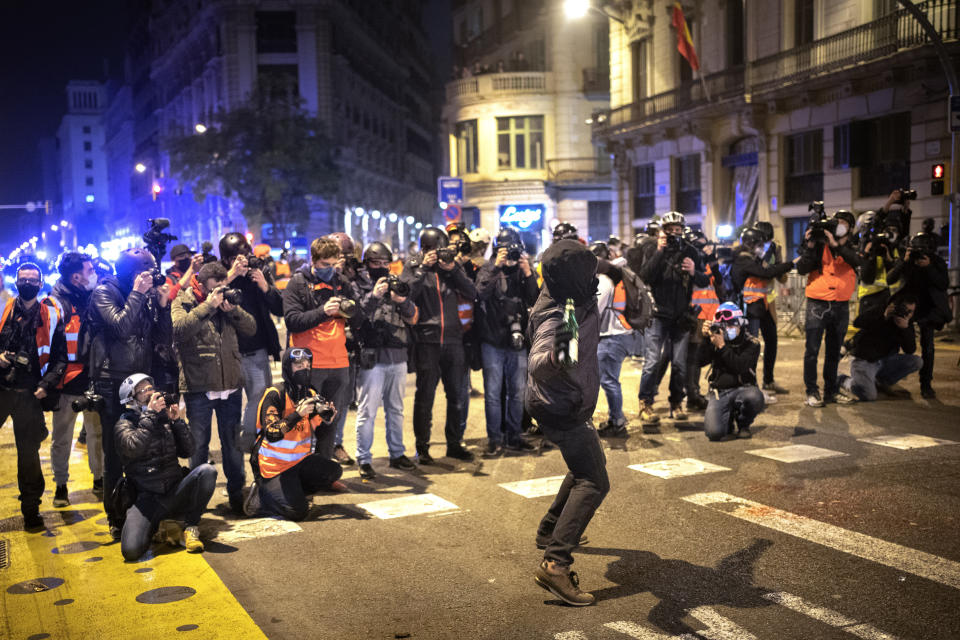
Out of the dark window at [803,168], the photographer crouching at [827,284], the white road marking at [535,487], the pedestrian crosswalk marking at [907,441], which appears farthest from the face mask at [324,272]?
the dark window at [803,168]

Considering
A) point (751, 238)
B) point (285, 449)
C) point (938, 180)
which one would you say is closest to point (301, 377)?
point (285, 449)

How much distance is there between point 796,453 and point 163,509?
5.47 metres

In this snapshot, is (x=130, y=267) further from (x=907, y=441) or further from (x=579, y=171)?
(x=579, y=171)

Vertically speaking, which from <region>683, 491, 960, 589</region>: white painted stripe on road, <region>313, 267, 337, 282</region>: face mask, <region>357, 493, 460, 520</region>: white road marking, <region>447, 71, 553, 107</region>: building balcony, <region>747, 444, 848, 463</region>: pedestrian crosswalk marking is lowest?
<region>357, 493, 460, 520</region>: white road marking

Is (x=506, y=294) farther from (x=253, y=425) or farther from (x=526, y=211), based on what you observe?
(x=526, y=211)

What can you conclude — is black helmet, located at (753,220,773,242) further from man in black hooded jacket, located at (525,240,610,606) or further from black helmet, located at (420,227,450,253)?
man in black hooded jacket, located at (525,240,610,606)

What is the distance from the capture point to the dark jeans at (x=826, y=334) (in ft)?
35.2

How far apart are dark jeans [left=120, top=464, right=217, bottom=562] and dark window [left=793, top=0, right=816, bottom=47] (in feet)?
77.6

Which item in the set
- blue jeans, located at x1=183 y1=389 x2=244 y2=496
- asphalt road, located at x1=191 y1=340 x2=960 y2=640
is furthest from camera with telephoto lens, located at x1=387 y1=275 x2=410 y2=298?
blue jeans, located at x1=183 y1=389 x2=244 y2=496

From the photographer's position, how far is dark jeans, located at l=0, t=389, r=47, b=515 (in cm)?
715

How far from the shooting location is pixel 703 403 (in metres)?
11.1

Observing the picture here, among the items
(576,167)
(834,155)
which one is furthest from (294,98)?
(834,155)

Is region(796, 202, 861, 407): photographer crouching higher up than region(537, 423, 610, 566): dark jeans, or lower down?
higher up

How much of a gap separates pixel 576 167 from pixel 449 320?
1429 inches
